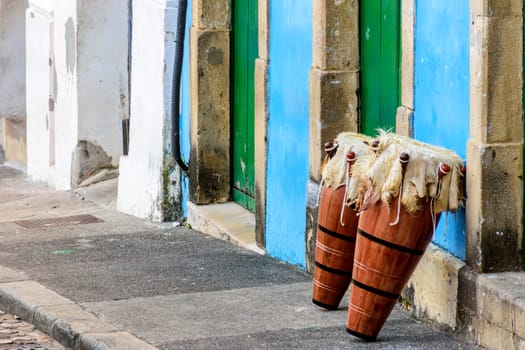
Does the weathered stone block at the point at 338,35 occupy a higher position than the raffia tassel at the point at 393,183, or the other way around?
the weathered stone block at the point at 338,35

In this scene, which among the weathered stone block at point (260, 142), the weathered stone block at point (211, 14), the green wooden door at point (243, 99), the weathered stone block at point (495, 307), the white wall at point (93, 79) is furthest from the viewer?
the white wall at point (93, 79)

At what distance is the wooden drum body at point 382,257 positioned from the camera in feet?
21.9

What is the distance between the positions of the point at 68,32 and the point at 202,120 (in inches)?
120

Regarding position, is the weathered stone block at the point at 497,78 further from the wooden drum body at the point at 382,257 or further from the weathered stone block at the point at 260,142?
the weathered stone block at the point at 260,142

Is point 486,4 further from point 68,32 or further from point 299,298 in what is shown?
point 68,32

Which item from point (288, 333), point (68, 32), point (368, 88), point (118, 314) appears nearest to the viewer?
point (288, 333)

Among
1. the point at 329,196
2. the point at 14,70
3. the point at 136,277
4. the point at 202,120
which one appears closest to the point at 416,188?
the point at 329,196

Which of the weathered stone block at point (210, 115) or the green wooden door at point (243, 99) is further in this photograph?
the weathered stone block at point (210, 115)

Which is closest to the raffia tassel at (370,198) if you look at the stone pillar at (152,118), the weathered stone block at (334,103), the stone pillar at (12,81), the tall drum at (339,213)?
the tall drum at (339,213)

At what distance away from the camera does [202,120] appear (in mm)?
11055

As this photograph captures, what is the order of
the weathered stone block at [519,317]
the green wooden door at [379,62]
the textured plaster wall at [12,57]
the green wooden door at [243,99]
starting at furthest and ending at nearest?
the textured plaster wall at [12,57] → the green wooden door at [243,99] → the green wooden door at [379,62] → the weathered stone block at [519,317]

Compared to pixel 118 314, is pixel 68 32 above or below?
above

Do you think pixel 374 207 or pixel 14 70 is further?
pixel 14 70

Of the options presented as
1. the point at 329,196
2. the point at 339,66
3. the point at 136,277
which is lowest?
the point at 136,277
